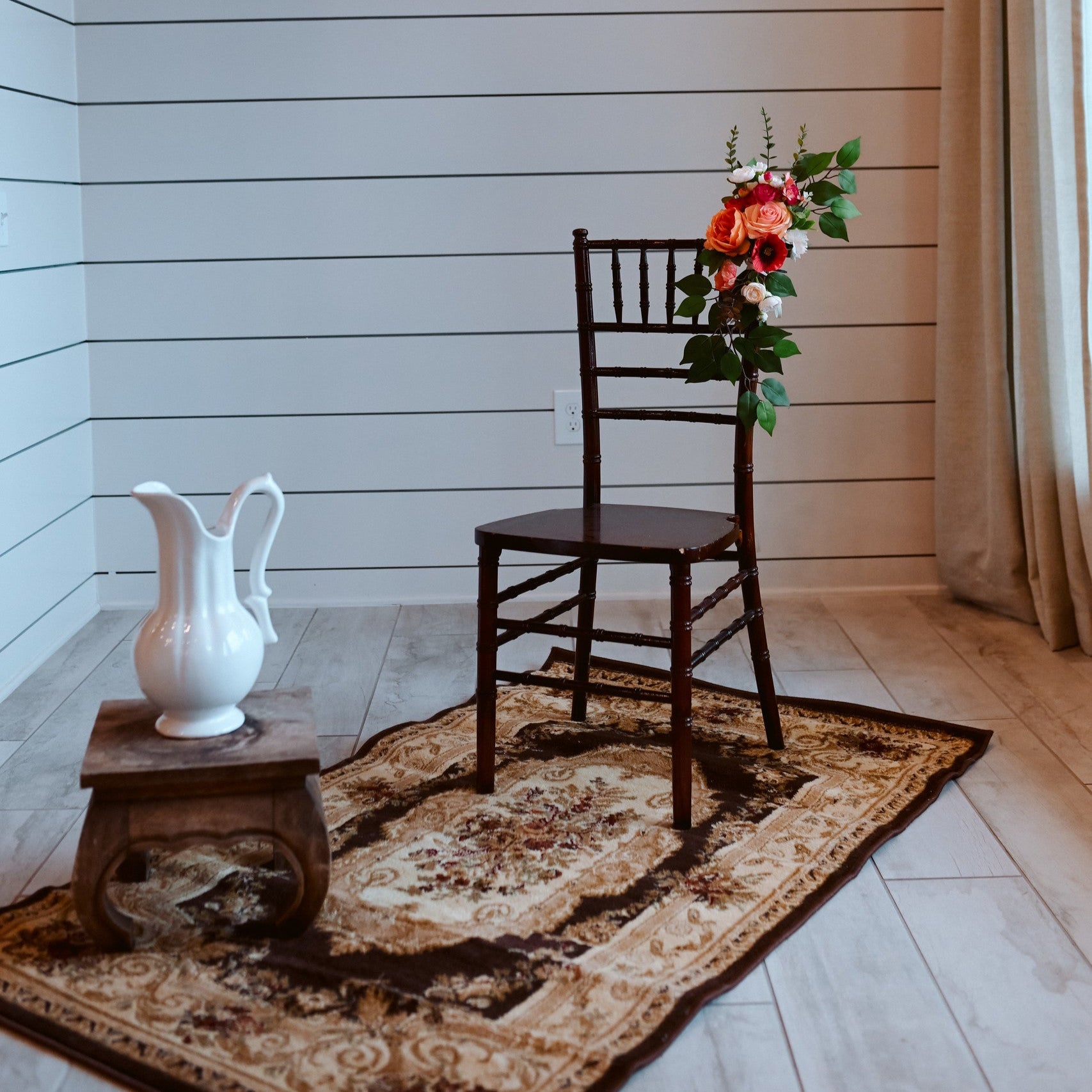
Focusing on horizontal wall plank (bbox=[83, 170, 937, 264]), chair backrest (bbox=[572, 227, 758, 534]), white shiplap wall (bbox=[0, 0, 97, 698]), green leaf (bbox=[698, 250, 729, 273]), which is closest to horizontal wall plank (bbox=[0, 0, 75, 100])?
white shiplap wall (bbox=[0, 0, 97, 698])

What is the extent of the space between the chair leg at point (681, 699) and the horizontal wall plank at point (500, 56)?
5.05 feet

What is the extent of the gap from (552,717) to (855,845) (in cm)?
70

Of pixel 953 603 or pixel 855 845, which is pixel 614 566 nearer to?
pixel 953 603

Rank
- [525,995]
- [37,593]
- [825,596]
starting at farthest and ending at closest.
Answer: [825,596], [37,593], [525,995]

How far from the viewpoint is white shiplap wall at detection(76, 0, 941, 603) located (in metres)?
2.88

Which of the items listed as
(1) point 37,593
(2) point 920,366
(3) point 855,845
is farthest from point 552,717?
(2) point 920,366

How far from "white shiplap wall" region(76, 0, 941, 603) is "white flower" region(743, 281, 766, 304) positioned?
105 cm

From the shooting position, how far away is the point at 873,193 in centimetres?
295

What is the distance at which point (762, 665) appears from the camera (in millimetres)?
2117

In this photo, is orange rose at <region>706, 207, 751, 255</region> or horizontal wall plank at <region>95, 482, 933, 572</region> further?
horizontal wall plank at <region>95, 482, 933, 572</region>

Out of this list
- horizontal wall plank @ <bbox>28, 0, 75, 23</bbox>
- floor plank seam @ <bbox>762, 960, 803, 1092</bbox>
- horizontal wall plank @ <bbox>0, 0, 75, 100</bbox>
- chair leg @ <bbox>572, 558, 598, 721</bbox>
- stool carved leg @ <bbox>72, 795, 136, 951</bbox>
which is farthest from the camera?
horizontal wall plank @ <bbox>28, 0, 75, 23</bbox>

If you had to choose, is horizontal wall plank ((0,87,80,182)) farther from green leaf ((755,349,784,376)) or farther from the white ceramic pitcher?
green leaf ((755,349,784,376))

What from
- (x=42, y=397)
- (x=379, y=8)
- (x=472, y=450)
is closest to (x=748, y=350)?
(x=472, y=450)

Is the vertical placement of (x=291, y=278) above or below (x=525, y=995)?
above
